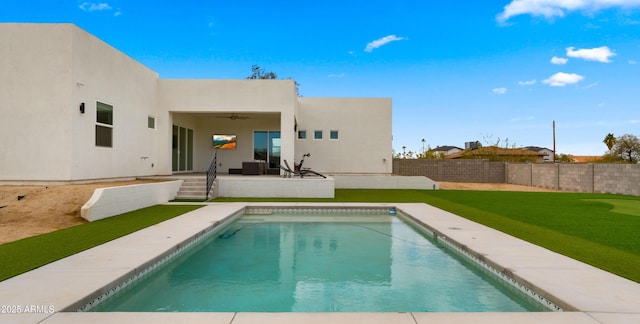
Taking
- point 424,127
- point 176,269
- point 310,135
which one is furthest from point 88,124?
point 424,127

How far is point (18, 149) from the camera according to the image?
30.0 ft

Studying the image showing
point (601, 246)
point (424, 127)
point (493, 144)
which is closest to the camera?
point (601, 246)

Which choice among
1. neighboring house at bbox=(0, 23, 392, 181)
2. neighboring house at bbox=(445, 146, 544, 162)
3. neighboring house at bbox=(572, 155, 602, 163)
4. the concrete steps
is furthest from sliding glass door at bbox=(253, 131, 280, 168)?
neighboring house at bbox=(572, 155, 602, 163)

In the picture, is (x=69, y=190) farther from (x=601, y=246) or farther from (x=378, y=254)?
(x=601, y=246)

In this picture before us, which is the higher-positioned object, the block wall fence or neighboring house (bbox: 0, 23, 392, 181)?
neighboring house (bbox: 0, 23, 392, 181)

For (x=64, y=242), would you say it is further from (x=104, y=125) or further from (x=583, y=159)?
(x=583, y=159)

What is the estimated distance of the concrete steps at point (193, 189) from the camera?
11.9m

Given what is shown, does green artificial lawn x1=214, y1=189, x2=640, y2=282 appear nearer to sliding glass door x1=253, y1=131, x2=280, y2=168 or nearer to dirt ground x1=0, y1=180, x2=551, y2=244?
dirt ground x1=0, y1=180, x2=551, y2=244

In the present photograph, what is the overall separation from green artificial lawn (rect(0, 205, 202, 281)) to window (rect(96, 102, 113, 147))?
333cm

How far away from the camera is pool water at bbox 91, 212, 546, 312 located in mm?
3594

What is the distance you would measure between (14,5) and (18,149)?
17.7 feet

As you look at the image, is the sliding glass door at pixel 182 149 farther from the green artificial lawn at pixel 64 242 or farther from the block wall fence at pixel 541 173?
the block wall fence at pixel 541 173

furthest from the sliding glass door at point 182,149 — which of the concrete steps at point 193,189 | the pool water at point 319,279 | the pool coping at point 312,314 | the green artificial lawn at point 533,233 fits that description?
the pool coping at point 312,314

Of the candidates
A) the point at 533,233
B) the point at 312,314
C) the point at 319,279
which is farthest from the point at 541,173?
the point at 312,314
